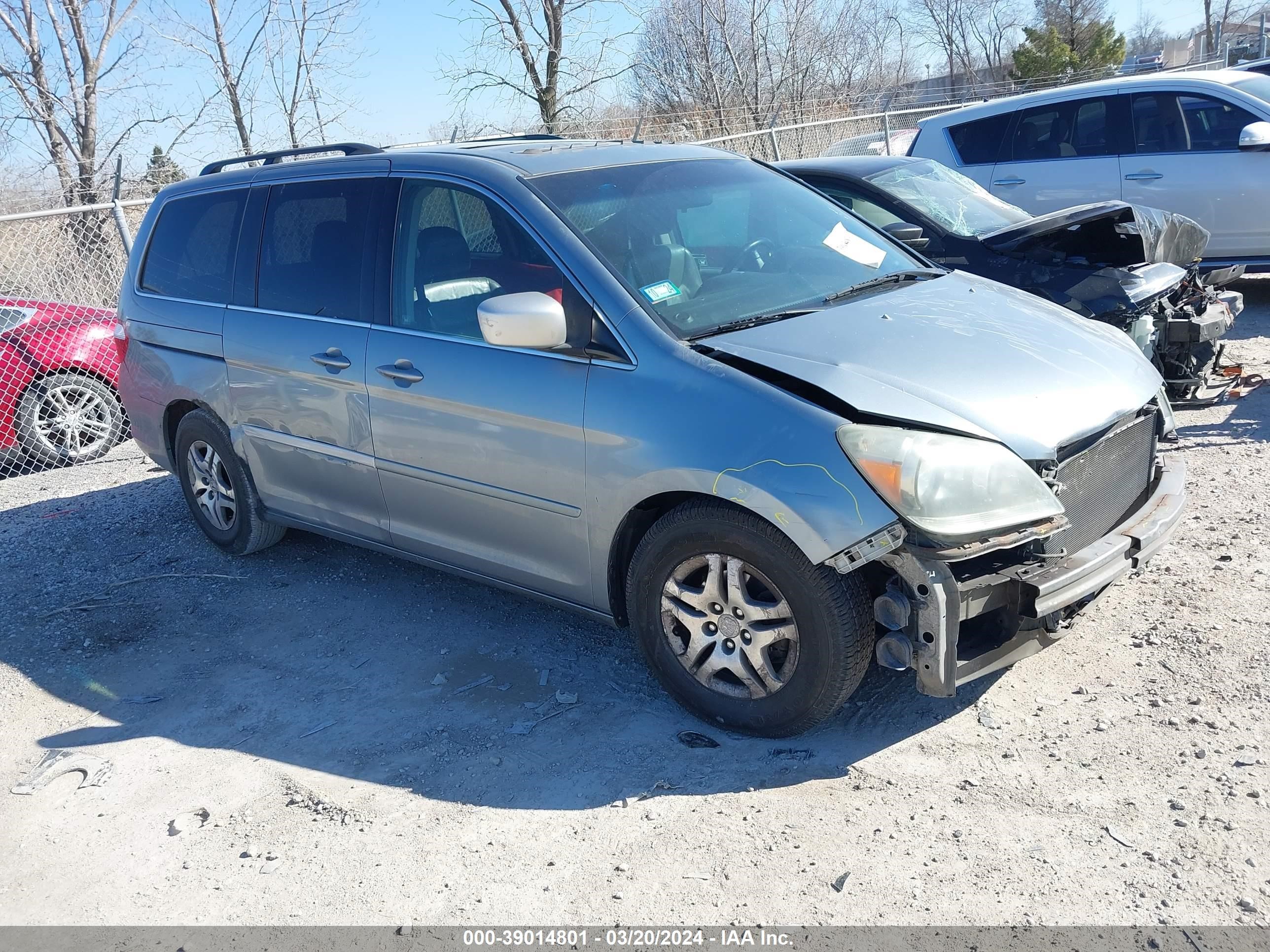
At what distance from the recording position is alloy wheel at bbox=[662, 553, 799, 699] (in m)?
3.39

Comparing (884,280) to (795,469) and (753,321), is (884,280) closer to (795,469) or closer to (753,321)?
(753,321)

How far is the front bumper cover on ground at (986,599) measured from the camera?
3.08m

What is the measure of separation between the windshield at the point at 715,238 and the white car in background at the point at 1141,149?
5249mm

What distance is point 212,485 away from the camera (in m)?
5.72

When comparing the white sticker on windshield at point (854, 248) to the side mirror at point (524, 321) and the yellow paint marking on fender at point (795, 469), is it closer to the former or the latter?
the side mirror at point (524, 321)

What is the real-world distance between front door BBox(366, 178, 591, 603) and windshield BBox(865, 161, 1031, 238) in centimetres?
353

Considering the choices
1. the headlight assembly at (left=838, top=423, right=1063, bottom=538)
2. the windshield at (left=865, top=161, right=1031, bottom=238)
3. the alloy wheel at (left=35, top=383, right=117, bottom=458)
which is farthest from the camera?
the alloy wheel at (left=35, top=383, right=117, bottom=458)

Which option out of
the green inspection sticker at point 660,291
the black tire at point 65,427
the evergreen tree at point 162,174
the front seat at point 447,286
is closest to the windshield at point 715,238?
the green inspection sticker at point 660,291

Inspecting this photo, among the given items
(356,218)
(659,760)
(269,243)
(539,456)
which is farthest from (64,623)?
(659,760)

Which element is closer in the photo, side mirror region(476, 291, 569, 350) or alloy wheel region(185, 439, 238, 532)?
side mirror region(476, 291, 569, 350)

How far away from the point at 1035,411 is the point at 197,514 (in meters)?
4.50

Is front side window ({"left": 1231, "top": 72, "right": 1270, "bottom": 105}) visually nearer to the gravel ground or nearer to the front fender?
the gravel ground

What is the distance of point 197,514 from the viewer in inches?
231

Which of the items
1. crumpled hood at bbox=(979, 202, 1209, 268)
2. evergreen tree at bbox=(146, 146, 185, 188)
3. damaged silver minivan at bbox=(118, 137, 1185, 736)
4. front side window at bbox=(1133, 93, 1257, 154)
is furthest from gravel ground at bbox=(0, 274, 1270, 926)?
evergreen tree at bbox=(146, 146, 185, 188)
